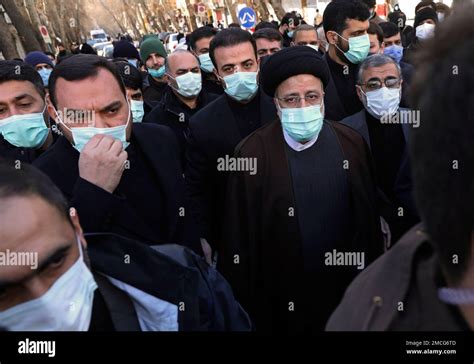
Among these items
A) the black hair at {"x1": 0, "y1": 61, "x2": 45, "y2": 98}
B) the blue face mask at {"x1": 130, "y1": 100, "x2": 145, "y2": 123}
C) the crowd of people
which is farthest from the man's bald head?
the black hair at {"x1": 0, "y1": 61, "x2": 45, "y2": 98}

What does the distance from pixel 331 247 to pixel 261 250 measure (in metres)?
0.33

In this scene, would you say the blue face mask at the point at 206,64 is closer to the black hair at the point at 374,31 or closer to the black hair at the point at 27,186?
the black hair at the point at 374,31

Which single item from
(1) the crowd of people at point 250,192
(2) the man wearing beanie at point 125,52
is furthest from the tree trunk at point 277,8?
(1) the crowd of people at point 250,192

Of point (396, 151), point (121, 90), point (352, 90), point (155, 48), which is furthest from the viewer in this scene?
point (155, 48)

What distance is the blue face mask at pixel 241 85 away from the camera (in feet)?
10.2

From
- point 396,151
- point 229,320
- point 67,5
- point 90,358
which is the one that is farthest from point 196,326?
point 67,5

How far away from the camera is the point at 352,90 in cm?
354

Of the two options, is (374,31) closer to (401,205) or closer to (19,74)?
(401,205)

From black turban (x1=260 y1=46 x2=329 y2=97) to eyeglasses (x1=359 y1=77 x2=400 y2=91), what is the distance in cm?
61

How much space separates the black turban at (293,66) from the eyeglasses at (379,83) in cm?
61

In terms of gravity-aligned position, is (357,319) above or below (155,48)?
below

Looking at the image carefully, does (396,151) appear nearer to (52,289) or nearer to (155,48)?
(52,289)

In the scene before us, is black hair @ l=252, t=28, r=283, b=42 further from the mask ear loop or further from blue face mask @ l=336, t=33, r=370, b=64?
the mask ear loop

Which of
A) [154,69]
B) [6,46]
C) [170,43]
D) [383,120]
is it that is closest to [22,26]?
[6,46]
